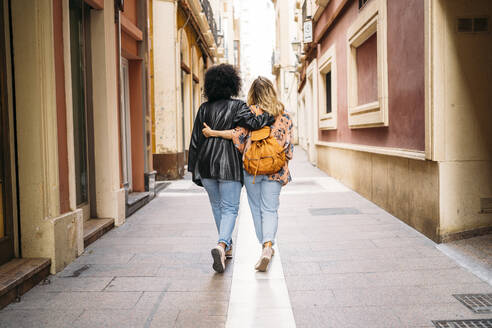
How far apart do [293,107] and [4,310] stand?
34.8 metres

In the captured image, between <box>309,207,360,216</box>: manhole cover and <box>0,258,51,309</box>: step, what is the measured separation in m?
4.39

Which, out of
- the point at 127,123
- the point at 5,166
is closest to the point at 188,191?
the point at 127,123

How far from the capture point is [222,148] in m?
4.58

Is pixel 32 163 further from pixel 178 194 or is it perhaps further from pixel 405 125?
pixel 178 194

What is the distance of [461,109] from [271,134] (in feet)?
7.86

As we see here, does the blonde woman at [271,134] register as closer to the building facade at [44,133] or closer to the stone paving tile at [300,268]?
the stone paving tile at [300,268]

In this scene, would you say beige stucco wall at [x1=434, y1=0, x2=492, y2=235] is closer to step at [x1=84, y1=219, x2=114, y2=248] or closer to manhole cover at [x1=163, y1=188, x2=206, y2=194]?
step at [x1=84, y1=219, x2=114, y2=248]

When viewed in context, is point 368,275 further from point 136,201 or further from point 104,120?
point 136,201

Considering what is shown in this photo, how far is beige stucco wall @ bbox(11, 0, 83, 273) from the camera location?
449cm

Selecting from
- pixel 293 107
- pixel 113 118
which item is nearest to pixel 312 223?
pixel 113 118

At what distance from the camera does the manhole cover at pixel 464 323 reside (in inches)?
127

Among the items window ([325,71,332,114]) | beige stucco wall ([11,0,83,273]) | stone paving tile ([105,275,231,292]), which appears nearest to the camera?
stone paving tile ([105,275,231,292])

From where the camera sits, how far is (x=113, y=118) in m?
6.88

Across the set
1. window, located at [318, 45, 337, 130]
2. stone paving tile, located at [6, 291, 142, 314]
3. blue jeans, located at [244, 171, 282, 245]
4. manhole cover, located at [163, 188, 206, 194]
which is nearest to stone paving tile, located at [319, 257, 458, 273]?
blue jeans, located at [244, 171, 282, 245]
